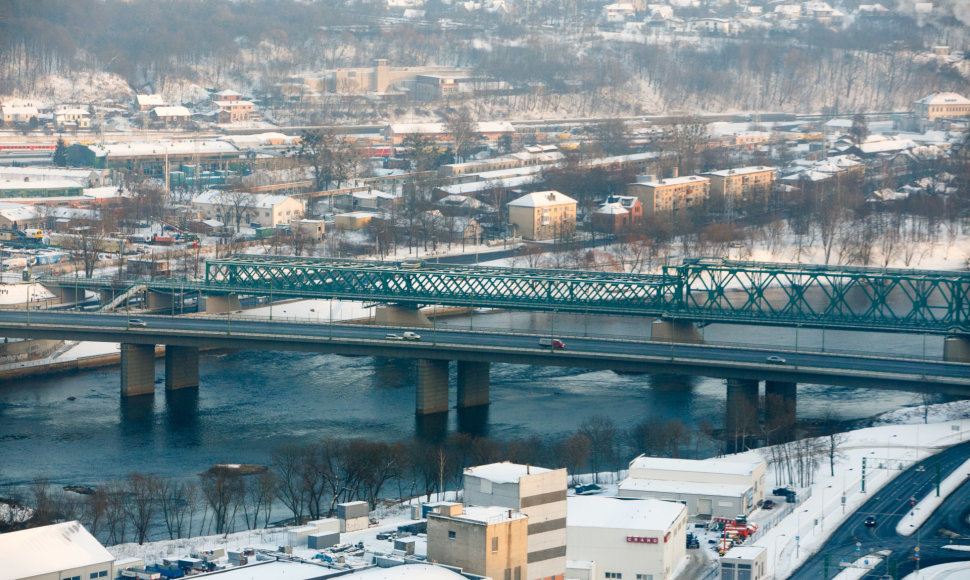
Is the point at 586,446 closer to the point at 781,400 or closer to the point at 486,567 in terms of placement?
the point at 781,400

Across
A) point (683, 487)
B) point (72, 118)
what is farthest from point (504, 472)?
point (72, 118)

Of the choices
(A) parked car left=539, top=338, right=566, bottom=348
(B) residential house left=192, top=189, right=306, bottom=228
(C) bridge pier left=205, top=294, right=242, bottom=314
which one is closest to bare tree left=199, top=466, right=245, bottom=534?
(A) parked car left=539, top=338, right=566, bottom=348

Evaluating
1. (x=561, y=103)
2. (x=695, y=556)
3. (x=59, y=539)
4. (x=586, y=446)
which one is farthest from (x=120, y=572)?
(x=561, y=103)

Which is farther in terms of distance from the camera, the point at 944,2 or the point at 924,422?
the point at 944,2

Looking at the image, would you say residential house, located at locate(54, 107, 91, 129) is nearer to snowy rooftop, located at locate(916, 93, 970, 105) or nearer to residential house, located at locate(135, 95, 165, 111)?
residential house, located at locate(135, 95, 165, 111)

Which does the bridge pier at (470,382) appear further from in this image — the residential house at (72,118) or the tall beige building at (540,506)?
the residential house at (72,118)

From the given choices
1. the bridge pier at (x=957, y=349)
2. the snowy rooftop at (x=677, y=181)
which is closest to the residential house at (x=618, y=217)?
the snowy rooftop at (x=677, y=181)
